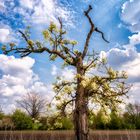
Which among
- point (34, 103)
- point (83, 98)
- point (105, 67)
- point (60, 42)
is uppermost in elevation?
point (34, 103)

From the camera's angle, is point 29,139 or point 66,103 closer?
point 66,103

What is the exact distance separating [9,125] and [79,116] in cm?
1817

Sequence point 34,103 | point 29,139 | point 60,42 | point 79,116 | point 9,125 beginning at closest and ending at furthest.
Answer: point 79,116 → point 60,42 → point 29,139 → point 9,125 → point 34,103

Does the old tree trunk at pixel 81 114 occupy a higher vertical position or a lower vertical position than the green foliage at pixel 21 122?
lower

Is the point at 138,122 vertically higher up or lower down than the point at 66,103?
higher up

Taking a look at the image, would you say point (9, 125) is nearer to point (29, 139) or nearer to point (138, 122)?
point (29, 139)

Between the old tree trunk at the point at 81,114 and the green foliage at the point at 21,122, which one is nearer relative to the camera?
the old tree trunk at the point at 81,114

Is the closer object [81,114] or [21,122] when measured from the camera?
[81,114]

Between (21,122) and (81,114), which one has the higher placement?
(21,122)

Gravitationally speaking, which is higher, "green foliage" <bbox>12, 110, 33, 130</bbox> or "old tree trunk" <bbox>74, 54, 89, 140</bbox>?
"green foliage" <bbox>12, 110, 33, 130</bbox>

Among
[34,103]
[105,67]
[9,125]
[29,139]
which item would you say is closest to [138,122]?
[9,125]

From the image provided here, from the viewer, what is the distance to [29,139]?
50.4 feet

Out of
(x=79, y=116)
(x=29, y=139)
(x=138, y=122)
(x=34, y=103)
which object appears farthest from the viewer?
(x=34, y=103)

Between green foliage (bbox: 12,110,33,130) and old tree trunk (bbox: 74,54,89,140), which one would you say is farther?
green foliage (bbox: 12,110,33,130)
